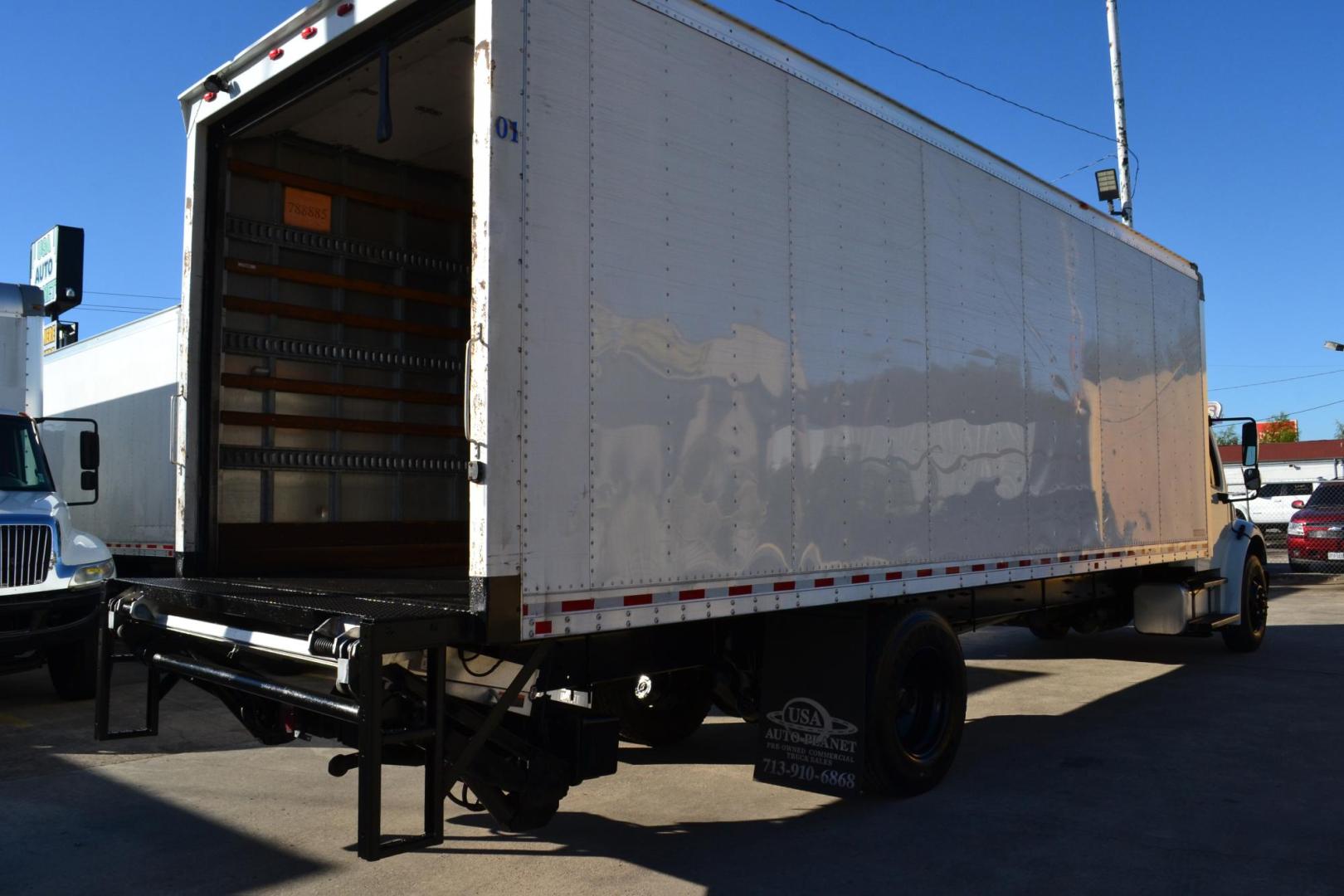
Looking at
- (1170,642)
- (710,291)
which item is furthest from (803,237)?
(1170,642)

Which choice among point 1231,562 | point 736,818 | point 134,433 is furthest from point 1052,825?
point 134,433

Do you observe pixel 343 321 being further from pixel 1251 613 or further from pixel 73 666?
pixel 1251 613

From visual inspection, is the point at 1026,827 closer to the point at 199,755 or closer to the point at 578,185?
the point at 578,185

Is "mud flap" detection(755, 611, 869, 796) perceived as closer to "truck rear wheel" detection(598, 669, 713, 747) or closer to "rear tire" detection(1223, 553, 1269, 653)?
"truck rear wheel" detection(598, 669, 713, 747)

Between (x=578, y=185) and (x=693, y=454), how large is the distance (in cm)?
121

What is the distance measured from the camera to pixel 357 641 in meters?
3.63

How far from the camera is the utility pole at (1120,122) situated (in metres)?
19.6

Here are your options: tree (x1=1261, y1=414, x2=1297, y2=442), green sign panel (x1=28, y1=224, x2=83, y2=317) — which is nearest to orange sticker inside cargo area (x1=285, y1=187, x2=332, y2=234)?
green sign panel (x1=28, y1=224, x2=83, y2=317)

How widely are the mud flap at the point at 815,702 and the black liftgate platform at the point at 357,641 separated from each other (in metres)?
1.79

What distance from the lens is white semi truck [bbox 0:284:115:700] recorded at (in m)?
8.53

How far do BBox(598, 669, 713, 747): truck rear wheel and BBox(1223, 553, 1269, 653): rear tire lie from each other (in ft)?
22.8

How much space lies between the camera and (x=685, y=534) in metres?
4.41

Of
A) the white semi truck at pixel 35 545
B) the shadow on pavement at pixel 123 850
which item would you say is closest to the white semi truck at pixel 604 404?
the shadow on pavement at pixel 123 850

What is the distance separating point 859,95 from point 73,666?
314 inches
